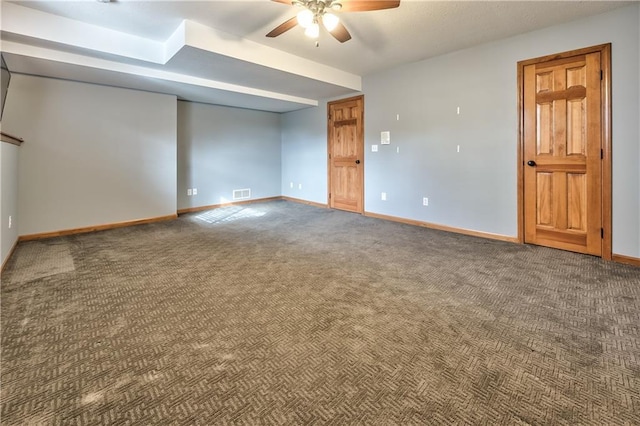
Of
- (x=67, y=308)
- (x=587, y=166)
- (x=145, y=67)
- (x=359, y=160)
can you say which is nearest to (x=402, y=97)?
(x=359, y=160)

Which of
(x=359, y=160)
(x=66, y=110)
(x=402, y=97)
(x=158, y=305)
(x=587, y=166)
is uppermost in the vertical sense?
(x=402, y=97)

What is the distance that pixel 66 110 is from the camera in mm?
4391

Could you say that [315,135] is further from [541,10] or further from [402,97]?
[541,10]

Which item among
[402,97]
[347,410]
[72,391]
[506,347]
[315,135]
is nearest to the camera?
[347,410]

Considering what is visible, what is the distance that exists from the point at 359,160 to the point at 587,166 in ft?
10.8

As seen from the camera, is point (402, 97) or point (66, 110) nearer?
point (66, 110)

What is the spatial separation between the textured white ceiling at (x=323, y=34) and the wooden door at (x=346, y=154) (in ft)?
4.51

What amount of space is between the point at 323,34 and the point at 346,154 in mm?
2667

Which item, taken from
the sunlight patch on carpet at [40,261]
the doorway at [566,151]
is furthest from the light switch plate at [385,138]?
the sunlight patch on carpet at [40,261]

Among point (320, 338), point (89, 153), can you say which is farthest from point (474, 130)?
point (89, 153)

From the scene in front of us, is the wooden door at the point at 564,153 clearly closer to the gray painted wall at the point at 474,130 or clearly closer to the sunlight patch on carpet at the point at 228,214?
the gray painted wall at the point at 474,130

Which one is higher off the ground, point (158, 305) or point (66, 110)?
point (66, 110)

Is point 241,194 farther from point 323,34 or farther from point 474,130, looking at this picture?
point 474,130

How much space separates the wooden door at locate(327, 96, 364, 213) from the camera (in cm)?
578
